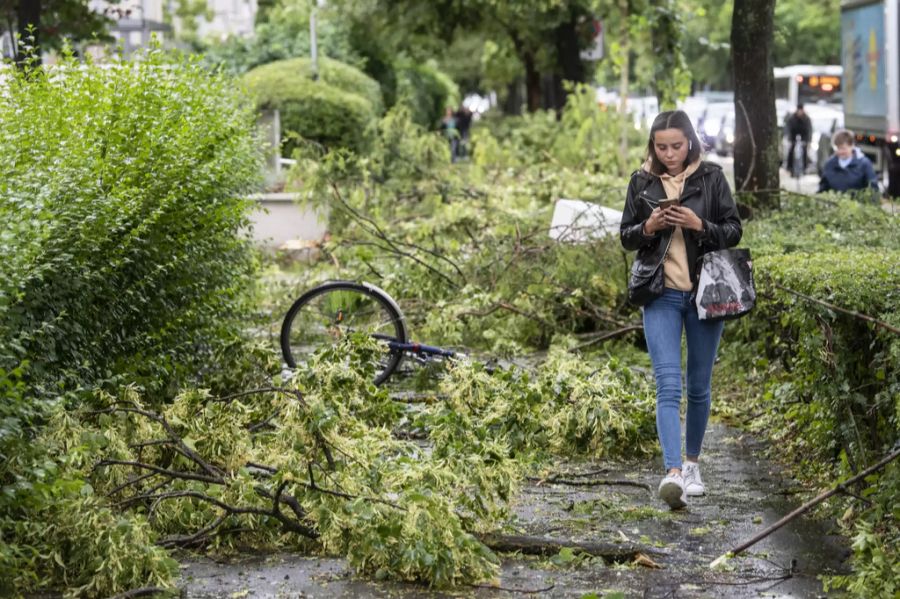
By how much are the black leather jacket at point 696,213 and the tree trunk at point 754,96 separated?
20.8ft

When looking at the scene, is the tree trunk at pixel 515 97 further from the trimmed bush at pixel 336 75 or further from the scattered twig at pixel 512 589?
the scattered twig at pixel 512 589

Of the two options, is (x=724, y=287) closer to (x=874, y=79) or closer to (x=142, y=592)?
(x=142, y=592)

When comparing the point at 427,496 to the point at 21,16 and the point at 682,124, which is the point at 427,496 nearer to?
the point at 682,124

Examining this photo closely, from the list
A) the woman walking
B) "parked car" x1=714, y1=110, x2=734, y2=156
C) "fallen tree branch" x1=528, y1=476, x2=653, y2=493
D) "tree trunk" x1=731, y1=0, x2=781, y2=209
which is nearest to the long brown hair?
the woman walking

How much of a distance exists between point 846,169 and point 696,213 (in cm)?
1023

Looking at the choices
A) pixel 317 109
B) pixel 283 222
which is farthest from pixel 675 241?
pixel 317 109

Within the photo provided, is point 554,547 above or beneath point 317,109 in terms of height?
beneath

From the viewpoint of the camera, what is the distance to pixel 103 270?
22.6 ft

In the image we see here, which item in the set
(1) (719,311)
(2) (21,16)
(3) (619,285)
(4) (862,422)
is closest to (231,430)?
(1) (719,311)

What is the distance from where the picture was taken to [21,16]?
42.7 feet

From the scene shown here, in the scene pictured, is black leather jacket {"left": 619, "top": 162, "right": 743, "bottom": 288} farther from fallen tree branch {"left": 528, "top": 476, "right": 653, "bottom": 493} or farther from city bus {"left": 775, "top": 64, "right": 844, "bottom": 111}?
city bus {"left": 775, "top": 64, "right": 844, "bottom": 111}

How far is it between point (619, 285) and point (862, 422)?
517cm

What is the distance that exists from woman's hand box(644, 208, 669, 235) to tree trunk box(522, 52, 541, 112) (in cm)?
3227

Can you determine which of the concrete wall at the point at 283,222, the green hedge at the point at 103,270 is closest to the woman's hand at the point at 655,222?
the green hedge at the point at 103,270
